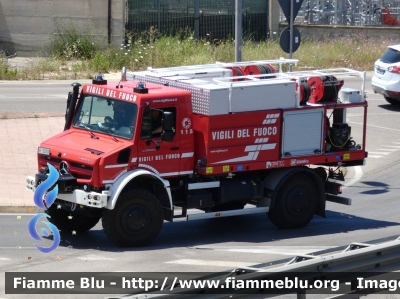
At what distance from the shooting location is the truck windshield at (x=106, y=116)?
1224cm

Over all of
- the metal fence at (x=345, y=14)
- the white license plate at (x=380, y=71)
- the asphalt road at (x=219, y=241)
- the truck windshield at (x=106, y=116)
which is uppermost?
the metal fence at (x=345, y=14)

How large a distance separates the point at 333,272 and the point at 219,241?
5.38 m

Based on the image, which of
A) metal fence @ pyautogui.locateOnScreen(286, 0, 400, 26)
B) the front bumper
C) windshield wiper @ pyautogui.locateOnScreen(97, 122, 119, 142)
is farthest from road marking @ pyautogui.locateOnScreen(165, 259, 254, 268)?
metal fence @ pyautogui.locateOnScreen(286, 0, 400, 26)

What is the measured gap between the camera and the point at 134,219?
1195 cm

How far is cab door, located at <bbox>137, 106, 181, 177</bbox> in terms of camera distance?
12172 millimetres

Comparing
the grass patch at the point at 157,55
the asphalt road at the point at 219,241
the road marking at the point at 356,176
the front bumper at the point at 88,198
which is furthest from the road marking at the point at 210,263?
the grass patch at the point at 157,55

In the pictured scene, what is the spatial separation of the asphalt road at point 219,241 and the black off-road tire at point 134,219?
183 millimetres

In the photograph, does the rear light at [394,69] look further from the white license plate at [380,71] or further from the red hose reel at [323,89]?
the red hose reel at [323,89]

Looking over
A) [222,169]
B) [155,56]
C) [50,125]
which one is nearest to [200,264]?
[222,169]

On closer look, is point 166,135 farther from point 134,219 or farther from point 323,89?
point 323,89

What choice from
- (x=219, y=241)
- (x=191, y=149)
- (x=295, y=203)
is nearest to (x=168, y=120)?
(x=191, y=149)

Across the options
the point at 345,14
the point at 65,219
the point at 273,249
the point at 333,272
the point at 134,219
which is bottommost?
the point at 273,249

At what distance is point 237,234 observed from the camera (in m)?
13.3

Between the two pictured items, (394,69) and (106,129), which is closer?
(106,129)
